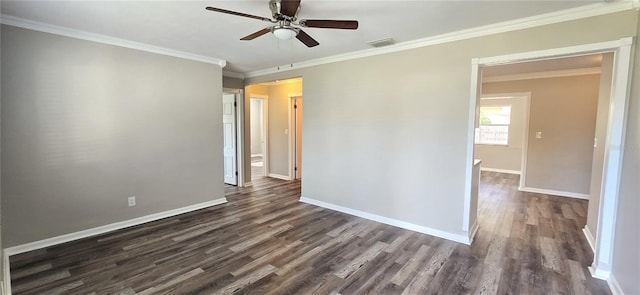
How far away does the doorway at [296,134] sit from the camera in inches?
268

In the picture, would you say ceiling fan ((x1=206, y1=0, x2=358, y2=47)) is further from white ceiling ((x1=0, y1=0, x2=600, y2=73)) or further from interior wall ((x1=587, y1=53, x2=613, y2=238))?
interior wall ((x1=587, y1=53, x2=613, y2=238))

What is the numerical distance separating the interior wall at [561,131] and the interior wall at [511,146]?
1.95 m

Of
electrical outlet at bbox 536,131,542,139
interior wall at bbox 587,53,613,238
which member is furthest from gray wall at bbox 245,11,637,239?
electrical outlet at bbox 536,131,542,139

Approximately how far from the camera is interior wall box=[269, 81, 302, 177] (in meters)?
6.84

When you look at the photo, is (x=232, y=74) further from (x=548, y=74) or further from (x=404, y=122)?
(x=548, y=74)

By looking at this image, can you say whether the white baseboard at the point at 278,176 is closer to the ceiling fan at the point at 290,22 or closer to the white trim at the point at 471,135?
the white trim at the point at 471,135

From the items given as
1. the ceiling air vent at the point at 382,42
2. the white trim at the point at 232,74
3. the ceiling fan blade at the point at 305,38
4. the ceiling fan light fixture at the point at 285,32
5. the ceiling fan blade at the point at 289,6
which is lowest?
the ceiling fan light fixture at the point at 285,32

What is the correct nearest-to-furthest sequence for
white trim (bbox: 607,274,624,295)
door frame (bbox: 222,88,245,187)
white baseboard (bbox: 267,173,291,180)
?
white trim (bbox: 607,274,624,295)
door frame (bbox: 222,88,245,187)
white baseboard (bbox: 267,173,291,180)

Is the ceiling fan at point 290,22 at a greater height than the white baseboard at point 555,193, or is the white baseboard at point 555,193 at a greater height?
the ceiling fan at point 290,22

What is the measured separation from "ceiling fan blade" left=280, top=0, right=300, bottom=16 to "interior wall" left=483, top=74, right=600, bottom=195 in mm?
5986

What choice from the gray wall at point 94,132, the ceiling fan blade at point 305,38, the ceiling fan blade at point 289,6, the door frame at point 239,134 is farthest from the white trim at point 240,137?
the ceiling fan blade at point 289,6

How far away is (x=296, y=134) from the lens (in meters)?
6.91

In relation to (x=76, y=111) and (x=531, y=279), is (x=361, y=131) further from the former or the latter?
(x=76, y=111)

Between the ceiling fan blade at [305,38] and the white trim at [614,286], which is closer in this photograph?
the white trim at [614,286]
